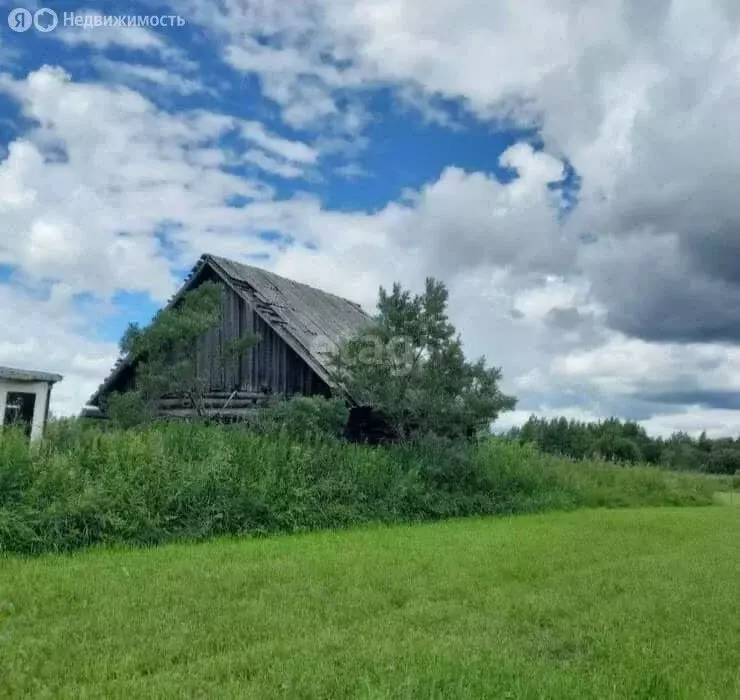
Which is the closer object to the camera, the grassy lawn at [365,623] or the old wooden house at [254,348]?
the grassy lawn at [365,623]

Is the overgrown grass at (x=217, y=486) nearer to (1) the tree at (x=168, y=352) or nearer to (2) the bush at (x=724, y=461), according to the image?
(1) the tree at (x=168, y=352)

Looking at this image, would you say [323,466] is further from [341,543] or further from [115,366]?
[115,366]

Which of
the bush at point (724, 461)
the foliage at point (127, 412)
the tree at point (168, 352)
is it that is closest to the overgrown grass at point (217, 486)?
the foliage at point (127, 412)

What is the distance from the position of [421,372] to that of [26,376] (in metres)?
9.34

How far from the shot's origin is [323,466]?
16609 mm

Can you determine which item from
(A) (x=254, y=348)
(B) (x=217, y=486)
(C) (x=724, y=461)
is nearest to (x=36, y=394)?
(B) (x=217, y=486)

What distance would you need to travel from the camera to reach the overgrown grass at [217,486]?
11773 mm

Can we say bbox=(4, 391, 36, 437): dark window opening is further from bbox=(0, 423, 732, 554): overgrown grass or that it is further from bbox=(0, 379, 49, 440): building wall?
bbox=(0, 423, 732, 554): overgrown grass

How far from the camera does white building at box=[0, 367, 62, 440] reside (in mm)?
16547

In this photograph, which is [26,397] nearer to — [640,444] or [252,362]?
[252,362]

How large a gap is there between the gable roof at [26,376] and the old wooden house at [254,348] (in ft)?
19.1

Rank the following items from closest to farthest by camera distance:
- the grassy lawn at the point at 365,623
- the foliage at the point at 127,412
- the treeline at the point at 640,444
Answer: the grassy lawn at the point at 365,623
the foliage at the point at 127,412
the treeline at the point at 640,444

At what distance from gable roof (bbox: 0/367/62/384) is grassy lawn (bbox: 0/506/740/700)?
22.4 feet

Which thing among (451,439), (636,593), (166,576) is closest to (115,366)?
(451,439)
